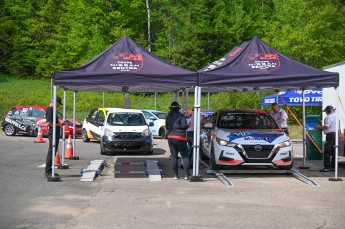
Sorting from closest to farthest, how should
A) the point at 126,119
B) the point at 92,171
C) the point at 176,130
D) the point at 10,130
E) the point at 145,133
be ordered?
1. the point at 176,130
2. the point at 92,171
3. the point at 145,133
4. the point at 126,119
5. the point at 10,130

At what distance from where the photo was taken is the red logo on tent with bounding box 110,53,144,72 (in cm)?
1342

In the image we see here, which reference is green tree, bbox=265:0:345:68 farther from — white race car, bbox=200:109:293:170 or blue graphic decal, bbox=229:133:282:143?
blue graphic decal, bbox=229:133:282:143

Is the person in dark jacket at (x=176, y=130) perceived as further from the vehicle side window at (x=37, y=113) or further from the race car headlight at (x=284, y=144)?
the vehicle side window at (x=37, y=113)

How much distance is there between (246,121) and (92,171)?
14.5 ft

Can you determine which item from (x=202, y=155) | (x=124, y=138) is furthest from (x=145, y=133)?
(x=202, y=155)

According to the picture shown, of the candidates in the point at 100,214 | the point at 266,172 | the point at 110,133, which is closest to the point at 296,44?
the point at 110,133

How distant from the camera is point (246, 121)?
15703 millimetres

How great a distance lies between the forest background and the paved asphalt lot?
25.1m

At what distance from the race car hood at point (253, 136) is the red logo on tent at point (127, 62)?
2839 mm

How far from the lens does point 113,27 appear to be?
60.2 meters

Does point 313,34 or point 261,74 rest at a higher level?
point 313,34

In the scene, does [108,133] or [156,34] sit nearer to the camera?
[108,133]

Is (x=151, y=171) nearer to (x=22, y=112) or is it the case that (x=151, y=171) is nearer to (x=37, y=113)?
(x=37, y=113)

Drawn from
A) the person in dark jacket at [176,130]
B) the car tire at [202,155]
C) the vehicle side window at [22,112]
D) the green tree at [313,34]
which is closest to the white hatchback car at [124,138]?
the car tire at [202,155]
